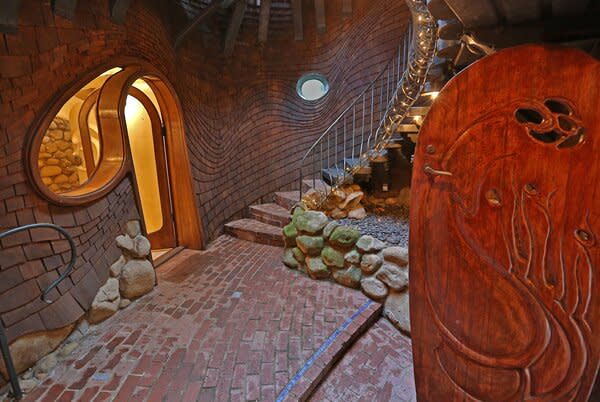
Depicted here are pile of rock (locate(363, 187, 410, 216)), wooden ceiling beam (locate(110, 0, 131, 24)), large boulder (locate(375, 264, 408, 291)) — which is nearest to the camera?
wooden ceiling beam (locate(110, 0, 131, 24))

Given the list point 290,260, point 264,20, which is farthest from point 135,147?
point 264,20

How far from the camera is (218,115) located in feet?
15.4

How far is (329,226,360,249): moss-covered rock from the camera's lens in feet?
11.0

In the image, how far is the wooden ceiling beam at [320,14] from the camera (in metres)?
5.25

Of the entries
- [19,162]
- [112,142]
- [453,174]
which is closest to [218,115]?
[112,142]

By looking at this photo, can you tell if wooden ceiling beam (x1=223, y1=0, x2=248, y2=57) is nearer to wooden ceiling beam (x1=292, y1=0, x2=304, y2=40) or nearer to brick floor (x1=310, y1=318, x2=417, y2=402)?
wooden ceiling beam (x1=292, y1=0, x2=304, y2=40)

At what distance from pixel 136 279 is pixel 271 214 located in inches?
91.4

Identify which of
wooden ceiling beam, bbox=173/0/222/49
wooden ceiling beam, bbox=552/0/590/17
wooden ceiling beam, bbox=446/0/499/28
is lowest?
wooden ceiling beam, bbox=552/0/590/17

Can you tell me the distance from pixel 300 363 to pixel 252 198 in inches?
138

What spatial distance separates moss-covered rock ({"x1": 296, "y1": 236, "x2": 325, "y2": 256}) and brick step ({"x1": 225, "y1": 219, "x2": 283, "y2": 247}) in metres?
0.87

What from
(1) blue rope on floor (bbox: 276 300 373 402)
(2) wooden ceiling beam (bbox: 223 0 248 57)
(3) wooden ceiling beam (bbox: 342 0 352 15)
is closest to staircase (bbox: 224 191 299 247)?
(1) blue rope on floor (bbox: 276 300 373 402)

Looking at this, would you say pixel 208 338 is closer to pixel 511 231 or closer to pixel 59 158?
pixel 511 231

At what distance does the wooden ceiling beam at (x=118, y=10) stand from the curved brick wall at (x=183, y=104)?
5 cm

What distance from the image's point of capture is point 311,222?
363 cm
